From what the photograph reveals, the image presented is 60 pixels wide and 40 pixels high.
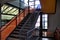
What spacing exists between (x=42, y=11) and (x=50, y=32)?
4906 mm

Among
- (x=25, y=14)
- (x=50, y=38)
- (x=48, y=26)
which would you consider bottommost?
(x=50, y=38)

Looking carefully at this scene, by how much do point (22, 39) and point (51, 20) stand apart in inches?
372

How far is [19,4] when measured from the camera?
1159cm

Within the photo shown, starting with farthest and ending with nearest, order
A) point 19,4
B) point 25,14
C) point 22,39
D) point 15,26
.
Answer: point 19,4 < point 25,14 < point 15,26 < point 22,39

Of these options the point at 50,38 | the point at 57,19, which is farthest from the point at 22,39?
the point at 57,19

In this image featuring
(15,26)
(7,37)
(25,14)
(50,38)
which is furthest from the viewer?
(50,38)

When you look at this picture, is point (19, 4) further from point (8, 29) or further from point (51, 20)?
point (51, 20)

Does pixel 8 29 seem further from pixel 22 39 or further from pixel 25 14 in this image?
pixel 25 14

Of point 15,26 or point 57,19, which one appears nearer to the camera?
point 15,26

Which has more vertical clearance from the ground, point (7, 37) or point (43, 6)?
point (43, 6)

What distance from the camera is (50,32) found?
16.3 metres

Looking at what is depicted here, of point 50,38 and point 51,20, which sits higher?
point 51,20

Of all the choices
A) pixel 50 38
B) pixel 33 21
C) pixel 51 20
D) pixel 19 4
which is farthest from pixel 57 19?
pixel 33 21

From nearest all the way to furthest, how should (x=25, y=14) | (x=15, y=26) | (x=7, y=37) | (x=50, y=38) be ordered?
(x=7, y=37)
(x=15, y=26)
(x=25, y=14)
(x=50, y=38)
